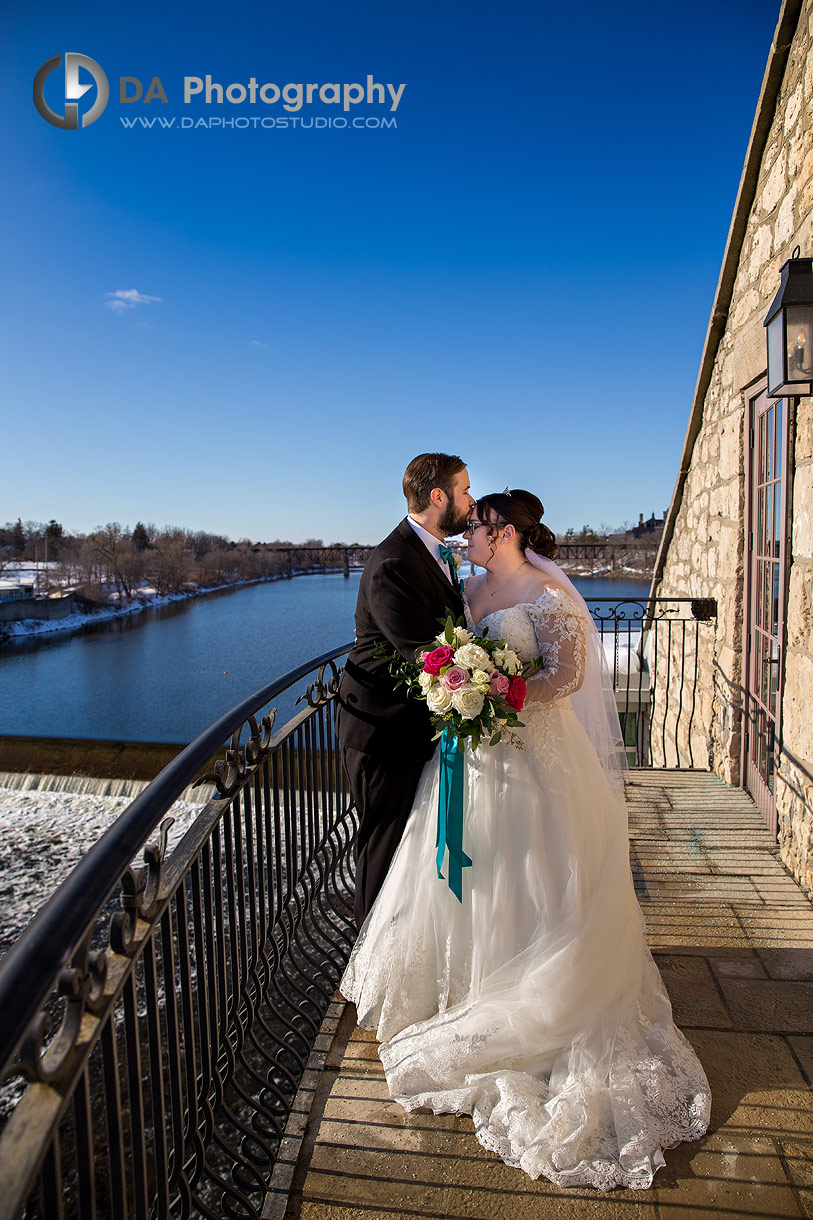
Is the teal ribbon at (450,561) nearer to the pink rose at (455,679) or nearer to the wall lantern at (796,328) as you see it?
the pink rose at (455,679)

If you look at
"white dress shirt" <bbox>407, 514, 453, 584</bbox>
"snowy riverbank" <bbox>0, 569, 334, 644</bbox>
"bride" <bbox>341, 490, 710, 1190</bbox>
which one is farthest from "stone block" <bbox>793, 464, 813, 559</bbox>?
"snowy riverbank" <bbox>0, 569, 334, 644</bbox>

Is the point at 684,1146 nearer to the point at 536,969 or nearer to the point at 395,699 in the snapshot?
the point at 536,969

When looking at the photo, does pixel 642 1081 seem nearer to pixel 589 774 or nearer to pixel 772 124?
pixel 589 774

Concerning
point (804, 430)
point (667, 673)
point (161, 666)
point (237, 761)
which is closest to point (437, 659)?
point (237, 761)

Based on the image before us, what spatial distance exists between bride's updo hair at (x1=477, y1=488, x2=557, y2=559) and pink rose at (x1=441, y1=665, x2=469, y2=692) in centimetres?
63

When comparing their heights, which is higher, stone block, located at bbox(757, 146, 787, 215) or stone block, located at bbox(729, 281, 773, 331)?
stone block, located at bbox(757, 146, 787, 215)

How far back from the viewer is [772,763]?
3.93 m

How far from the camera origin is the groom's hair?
7.66 feet

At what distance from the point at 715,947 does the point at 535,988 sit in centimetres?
112

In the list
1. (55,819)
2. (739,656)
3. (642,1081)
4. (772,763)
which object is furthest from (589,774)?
(55,819)

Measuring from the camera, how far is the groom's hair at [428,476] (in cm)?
233

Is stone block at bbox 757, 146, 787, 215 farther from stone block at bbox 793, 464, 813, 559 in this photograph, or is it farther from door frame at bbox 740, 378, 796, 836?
stone block at bbox 793, 464, 813, 559

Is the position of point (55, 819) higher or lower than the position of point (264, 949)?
lower

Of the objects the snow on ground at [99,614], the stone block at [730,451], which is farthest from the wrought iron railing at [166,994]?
the snow on ground at [99,614]
